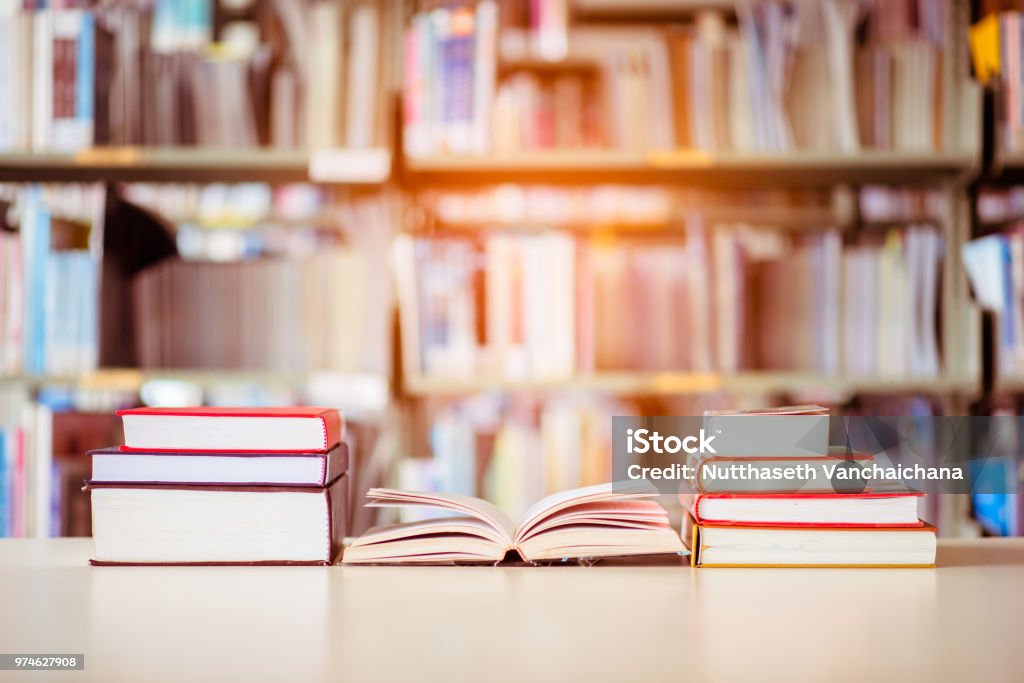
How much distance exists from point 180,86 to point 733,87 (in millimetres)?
1240

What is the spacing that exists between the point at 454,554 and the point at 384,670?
0.27 m

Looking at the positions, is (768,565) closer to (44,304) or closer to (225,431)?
(225,431)

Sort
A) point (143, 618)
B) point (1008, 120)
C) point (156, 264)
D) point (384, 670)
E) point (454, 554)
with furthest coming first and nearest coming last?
point (156, 264) → point (1008, 120) → point (454, 554) → point (143, 618) → point (384, 670)

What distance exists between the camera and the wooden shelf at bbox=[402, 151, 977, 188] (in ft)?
5.76

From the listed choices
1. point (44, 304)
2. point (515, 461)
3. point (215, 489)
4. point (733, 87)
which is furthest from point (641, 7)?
point (215, 489)

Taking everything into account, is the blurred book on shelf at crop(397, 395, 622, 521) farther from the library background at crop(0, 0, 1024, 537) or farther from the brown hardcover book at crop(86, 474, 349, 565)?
the brown hardcover book at crop(86, 474, 349, 565)

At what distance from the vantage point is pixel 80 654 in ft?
1.94

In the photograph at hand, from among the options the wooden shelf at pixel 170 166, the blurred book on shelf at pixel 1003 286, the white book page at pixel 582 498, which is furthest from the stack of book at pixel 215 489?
the blurred book on shelf at pixel 1003 286

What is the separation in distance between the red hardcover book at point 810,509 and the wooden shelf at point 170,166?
1181mm

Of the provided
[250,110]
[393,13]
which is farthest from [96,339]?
[393,13]

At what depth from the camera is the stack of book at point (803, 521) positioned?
0.80 meters

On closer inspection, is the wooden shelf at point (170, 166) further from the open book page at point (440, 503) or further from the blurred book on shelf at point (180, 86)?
the open book page at point (440, 503)

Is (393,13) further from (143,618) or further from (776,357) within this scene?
(143,618)

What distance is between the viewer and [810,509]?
2.64 ft
